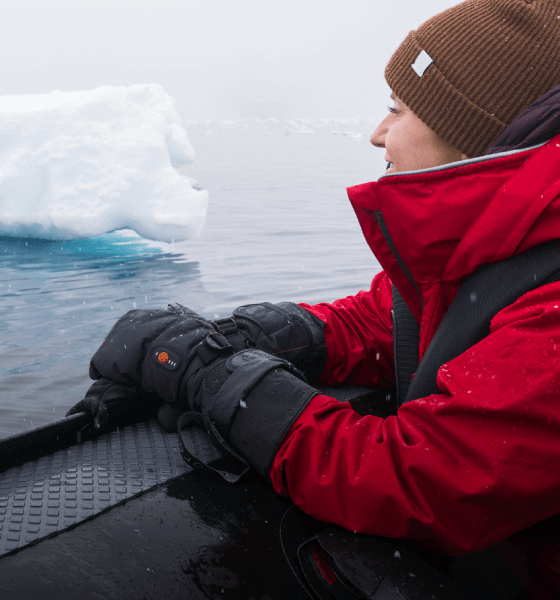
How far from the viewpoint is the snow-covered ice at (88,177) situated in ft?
24.6

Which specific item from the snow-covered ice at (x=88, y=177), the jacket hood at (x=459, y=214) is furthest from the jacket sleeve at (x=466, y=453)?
the snow-covered ice at (x=88, y=177)

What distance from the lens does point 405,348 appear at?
1.37 meters

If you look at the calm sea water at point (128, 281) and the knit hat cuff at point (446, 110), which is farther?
the calm sea water at point (128, 281)

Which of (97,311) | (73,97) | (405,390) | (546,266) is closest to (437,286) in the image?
(546,266)

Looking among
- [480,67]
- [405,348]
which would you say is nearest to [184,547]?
[405,348]

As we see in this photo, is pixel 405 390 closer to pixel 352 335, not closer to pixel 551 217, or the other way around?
pixel 352 335

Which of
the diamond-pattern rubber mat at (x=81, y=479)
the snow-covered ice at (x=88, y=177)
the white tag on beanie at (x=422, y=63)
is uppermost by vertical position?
the white tag on beanie at (x=422, y=63)

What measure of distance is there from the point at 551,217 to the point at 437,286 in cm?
29

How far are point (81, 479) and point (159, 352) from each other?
0.36 m

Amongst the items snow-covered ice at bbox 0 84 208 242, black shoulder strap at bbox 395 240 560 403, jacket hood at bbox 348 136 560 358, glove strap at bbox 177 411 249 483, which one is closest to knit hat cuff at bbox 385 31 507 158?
jacket hood at bbox 348 136 560 358

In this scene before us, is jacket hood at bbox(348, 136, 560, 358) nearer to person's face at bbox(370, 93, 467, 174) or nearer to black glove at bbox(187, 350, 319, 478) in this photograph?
person's face at bbox(370, 93, 467, 174)

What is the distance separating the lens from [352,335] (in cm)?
175

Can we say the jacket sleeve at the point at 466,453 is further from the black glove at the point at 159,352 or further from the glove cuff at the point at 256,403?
the black glove at the point at 159,352

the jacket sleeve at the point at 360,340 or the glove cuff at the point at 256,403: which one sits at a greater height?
the glove cuff at the point at 256,403
